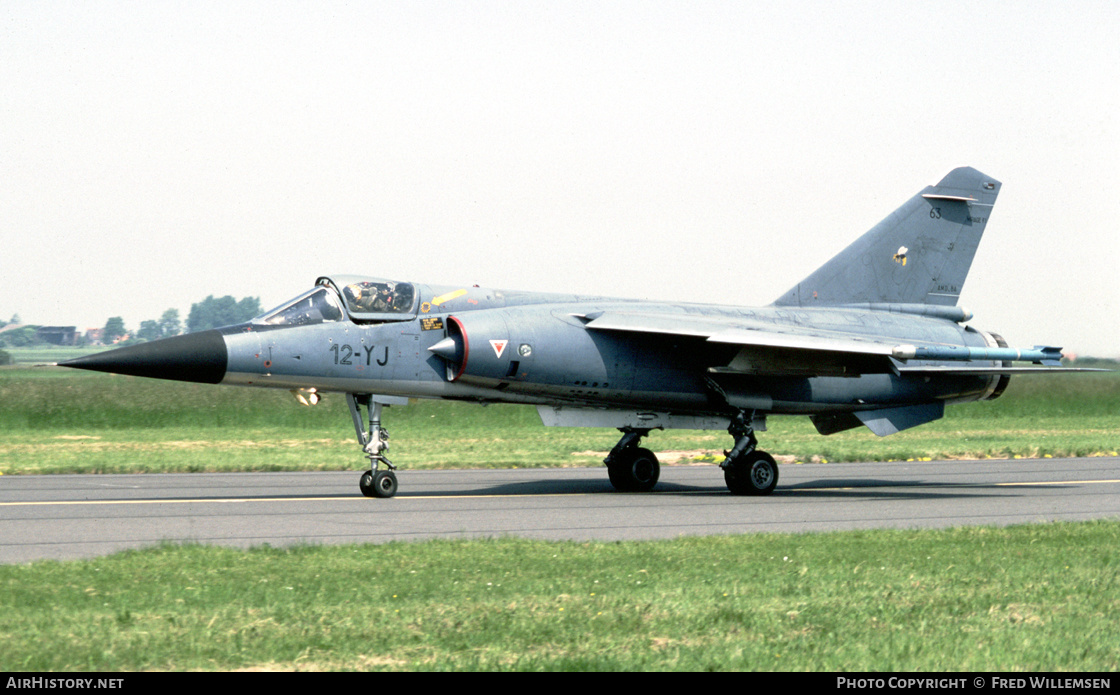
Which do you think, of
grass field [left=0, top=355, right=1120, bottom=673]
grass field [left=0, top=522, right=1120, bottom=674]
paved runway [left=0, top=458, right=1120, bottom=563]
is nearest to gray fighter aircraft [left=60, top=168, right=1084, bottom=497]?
paved runway [left=0, top=458, right=1120, bottom=563]

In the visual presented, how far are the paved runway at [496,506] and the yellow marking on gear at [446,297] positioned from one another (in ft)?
8.91

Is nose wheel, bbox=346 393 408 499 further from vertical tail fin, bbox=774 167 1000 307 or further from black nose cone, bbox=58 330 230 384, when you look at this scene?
vertical tail fin, bbox=774 167 1000 307

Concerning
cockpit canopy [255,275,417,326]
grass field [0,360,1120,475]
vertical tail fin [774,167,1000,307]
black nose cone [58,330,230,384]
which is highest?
vertical tail fin [774,167,1000,307]

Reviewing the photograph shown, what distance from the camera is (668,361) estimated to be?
17281mm

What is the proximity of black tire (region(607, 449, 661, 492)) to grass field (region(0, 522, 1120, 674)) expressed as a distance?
286 inches

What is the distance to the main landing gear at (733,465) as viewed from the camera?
1720cm

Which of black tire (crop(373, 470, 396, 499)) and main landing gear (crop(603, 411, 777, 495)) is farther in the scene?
→ main landing gear (crop(603, 411, 777, 495))

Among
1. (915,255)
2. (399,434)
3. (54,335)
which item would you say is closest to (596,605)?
Result: (915,255)

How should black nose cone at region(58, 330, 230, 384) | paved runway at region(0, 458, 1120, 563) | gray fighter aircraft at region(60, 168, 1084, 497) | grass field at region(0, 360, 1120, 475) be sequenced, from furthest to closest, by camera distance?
grass field at region(0, 360, 1120, 475) → gray fighter aircraft at region(60, 168, 1084, 497) → black nose cone at region(58, 330, 230, 384) → paved runway at region(0, 458, 1120, 563)

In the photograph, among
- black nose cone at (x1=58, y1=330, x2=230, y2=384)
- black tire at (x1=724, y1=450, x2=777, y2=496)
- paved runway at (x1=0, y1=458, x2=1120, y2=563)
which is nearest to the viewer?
paved runway at (x1=0, y1=458, x2=1120, y2=563)

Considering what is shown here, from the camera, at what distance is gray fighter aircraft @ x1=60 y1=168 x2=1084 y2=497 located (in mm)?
15195

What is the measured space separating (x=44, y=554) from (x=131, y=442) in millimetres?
17443

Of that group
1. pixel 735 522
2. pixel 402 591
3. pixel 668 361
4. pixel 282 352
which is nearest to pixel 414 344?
pixel 282 352
